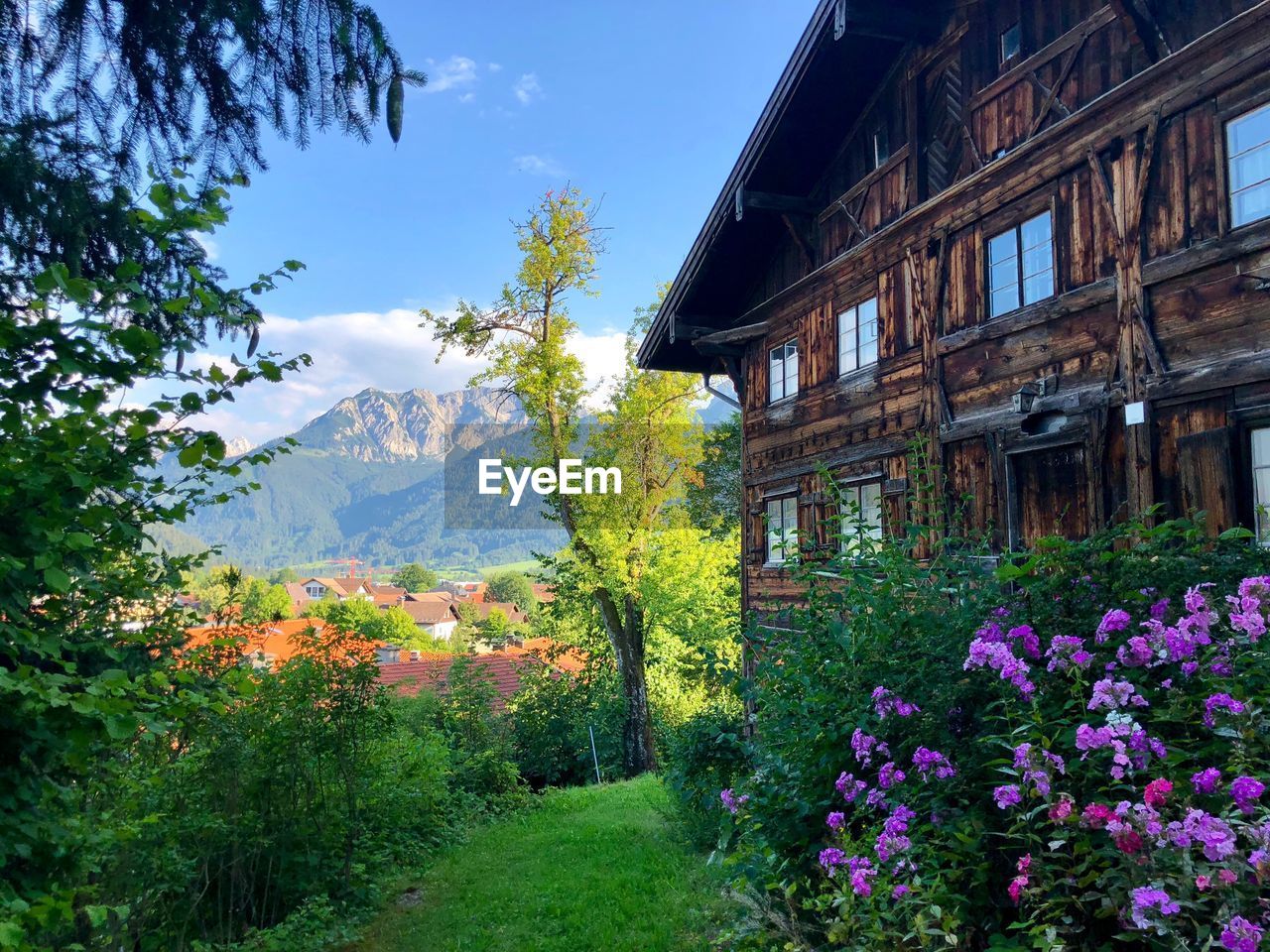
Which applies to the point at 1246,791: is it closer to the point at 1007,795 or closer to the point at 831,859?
the point at 1007,795

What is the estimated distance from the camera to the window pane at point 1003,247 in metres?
7.92

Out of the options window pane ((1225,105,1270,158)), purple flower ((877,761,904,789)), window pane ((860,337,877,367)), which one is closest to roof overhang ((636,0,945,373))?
window pane ((860,337,877,367))

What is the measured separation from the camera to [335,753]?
9219 mm

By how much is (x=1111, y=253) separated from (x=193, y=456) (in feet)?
23.6

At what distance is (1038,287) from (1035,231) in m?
0.57

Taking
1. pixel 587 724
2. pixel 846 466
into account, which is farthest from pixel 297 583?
pixel 846 466

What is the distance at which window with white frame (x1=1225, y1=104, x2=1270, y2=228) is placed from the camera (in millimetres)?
5680

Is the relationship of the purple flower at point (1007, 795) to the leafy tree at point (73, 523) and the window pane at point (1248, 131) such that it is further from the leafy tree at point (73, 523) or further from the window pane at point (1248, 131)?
the window pane at point (1248, 131)

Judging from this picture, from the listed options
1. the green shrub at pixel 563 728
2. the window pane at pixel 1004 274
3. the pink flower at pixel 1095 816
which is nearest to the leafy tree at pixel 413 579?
the green shrub at pixel 563 728

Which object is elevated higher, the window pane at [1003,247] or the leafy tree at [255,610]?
the window pane at [1003,247]

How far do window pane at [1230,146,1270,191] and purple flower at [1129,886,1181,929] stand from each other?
5786mm

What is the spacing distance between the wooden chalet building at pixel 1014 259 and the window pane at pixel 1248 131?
1 cm

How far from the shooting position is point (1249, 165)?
5797 mm

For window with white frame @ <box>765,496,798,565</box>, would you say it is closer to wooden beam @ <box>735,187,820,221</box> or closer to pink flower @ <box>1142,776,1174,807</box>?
wooden beam @ <box>735,187,820,221</box>
